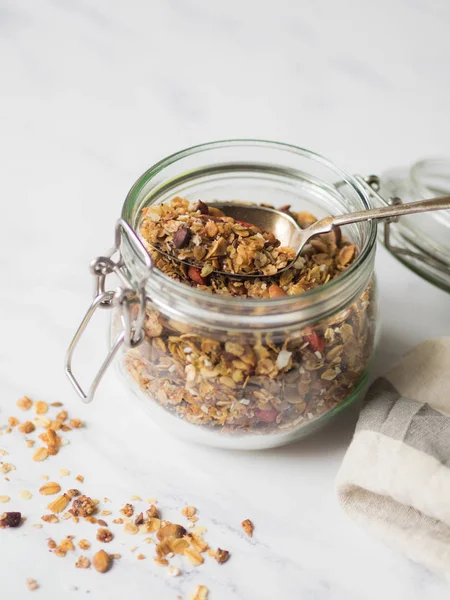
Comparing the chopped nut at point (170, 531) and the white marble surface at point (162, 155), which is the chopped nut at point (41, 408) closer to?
the white marble surface at point (162, 155)

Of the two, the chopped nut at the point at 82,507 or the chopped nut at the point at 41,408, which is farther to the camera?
the chopped nut at the point at 41,408

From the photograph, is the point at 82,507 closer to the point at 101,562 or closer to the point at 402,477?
the point at 101,562

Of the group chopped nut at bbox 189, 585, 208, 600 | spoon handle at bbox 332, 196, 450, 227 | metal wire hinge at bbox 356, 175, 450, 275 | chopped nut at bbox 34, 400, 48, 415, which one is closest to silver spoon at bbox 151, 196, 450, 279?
spoon handle at bbox 332, 196, 450, 227

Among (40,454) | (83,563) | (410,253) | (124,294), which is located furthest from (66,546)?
(410,253)

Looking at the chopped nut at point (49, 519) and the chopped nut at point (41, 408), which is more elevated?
the chopped nut at point (41, 408)

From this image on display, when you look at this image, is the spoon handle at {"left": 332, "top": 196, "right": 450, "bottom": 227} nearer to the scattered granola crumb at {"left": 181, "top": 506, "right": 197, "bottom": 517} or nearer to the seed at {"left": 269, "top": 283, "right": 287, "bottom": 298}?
the seed at {"left": 269, "top": 283, "right": 287, "bottom": 298}

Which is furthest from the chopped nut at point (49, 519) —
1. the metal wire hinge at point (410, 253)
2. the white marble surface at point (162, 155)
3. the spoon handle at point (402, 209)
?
the metal wire hinge at point (410, 253)
